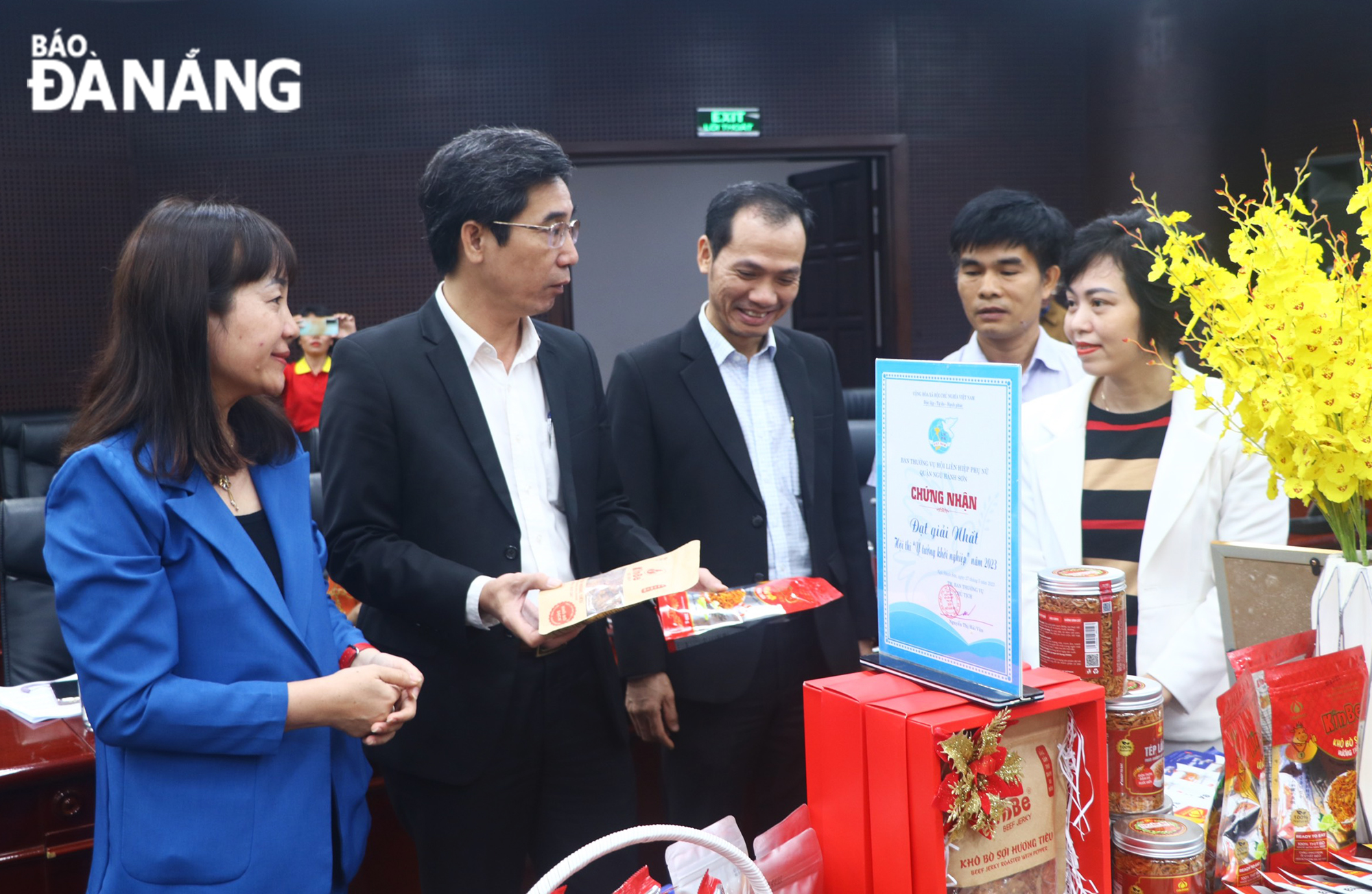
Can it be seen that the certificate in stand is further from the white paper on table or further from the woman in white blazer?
the white paper on table

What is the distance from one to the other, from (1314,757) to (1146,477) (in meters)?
0.70

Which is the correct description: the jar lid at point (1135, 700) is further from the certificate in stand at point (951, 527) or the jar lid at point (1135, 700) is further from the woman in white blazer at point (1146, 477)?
the woman in white blazer at point (1146, 477)

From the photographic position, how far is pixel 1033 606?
1731 mm

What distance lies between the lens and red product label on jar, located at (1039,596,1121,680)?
115cm

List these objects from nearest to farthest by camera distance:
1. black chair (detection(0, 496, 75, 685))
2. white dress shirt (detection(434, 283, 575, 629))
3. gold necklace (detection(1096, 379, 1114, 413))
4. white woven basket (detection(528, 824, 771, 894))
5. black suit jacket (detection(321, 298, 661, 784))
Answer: white woven basket (detection(528, 824, 771, 894)) → black suit jacket (detection(321, 298, 661, 784)) → white dress shirt (detection(434, 283, 575, 629)) → gold necklace (detection(1096, 379, 1114, 413)) → black chair (detection(0, 496, 75, 685))

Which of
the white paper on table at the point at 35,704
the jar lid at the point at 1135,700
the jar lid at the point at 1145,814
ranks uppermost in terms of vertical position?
the jar lid at the point at 1135,700

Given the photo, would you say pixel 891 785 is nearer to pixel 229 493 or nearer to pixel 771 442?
pixel 229 493

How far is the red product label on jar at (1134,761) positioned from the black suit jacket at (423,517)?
3.02ft

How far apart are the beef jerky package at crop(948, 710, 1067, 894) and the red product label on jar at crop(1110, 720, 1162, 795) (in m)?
0.08

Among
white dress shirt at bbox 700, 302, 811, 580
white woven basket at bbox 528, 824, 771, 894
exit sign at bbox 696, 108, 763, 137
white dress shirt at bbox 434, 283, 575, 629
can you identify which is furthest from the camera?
exit sign at bbox 696, 108, 763, 137

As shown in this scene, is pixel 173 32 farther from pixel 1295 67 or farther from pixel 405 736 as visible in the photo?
pixel 1295 67

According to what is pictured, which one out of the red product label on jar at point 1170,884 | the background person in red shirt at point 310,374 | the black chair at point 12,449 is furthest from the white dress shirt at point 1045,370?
the black chair at point 12,449

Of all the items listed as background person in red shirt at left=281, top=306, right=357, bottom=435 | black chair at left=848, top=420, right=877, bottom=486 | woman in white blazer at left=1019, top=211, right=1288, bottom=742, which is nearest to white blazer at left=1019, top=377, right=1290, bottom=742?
woman in white blazer at left=1019, top=211, right=1288, bottom=742

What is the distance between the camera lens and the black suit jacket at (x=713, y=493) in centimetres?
214
